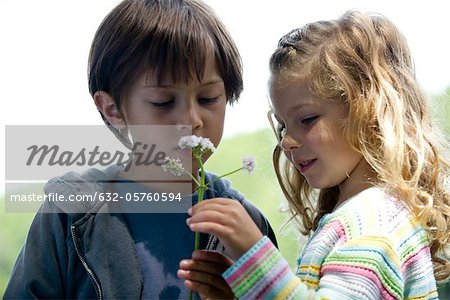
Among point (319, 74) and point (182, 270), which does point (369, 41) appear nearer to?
point (319, 74)

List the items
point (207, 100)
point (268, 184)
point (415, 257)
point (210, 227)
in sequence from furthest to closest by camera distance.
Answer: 1. point (268, 184)
2. point (207, 100)
3. point (415, 257)
4. point (210, 227)

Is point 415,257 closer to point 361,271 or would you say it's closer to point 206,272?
point 361,271

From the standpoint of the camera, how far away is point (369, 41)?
117 centimetres

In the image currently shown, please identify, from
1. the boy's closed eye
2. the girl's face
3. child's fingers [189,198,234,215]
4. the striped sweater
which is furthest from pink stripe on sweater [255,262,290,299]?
the boy's closed eye

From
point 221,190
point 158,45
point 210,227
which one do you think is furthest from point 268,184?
point 210,227

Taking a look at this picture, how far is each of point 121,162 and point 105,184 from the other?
0.07 metres

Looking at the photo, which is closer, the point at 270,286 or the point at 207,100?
the point at 270,286

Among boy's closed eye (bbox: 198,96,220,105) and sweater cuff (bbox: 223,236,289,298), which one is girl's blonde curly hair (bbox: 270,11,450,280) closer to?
boy's closed eye (bbox: 198,96,220,105)

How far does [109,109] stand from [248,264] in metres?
0.42

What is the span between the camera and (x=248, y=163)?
969 mm

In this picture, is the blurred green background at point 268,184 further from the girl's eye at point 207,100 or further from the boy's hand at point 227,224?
the boy's hand at point 227,224

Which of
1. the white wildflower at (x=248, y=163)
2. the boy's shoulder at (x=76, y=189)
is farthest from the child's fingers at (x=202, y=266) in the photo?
the boy's shoulder at (x=76, y=189)

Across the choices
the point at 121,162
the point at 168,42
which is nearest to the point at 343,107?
the point at 168,42

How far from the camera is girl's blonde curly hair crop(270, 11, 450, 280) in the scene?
1098 millimetres
